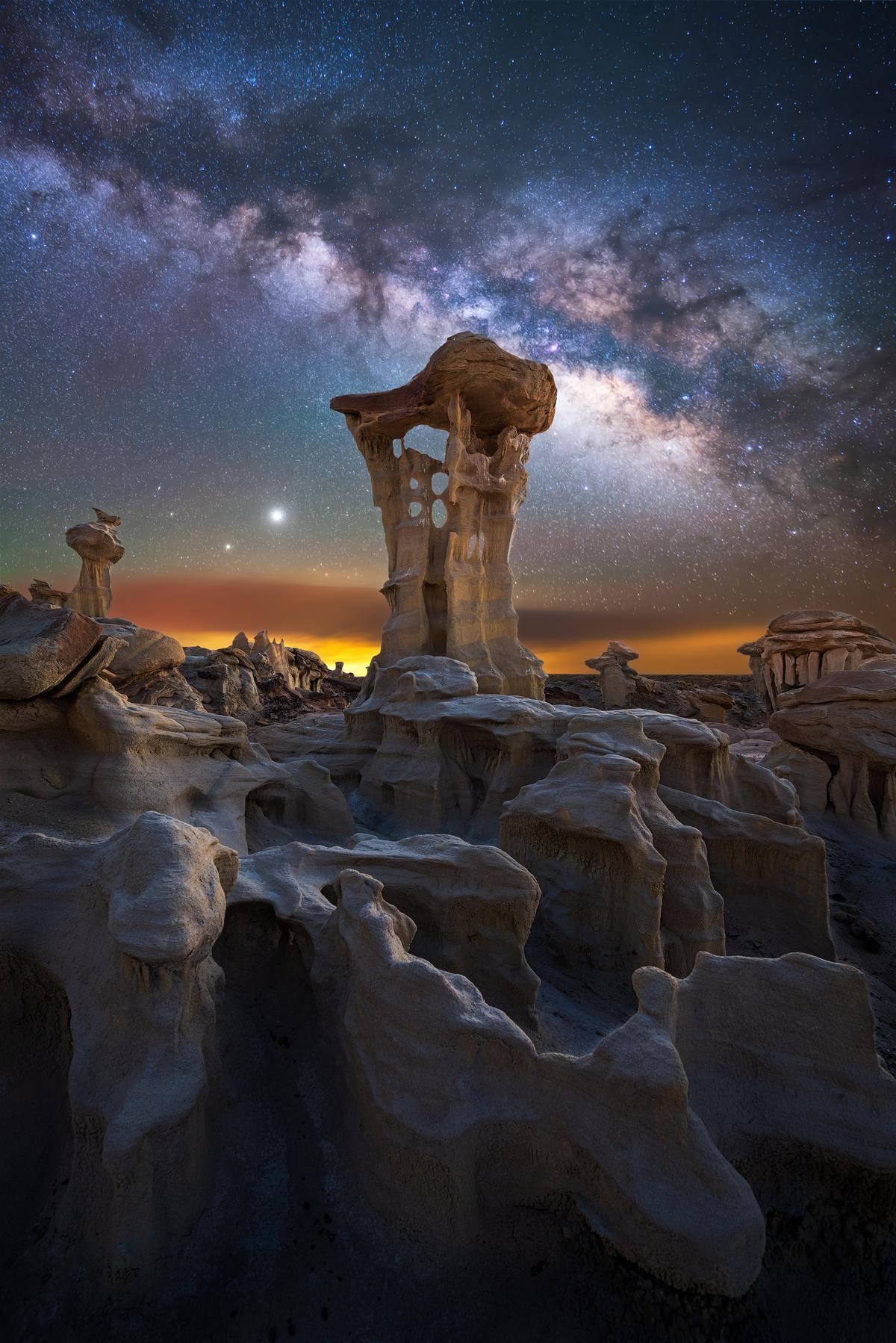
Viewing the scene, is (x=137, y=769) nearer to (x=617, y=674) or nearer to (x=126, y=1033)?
(x=126, y=1033)

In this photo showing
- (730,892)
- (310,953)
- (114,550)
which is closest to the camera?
(310,953)

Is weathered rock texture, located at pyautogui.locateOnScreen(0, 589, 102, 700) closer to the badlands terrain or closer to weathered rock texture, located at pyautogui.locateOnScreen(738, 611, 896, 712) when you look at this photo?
the badlands terrain

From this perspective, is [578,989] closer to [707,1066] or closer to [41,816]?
[707,1066]

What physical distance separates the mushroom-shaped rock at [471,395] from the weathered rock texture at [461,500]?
32 mm

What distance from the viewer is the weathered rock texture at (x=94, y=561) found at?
2205 centimetres

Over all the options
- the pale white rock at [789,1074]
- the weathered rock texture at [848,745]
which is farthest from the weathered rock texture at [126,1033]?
the weathered rock texture at [848,745]

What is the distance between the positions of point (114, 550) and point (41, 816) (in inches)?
762

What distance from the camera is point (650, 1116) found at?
353 cm

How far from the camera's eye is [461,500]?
17.6m

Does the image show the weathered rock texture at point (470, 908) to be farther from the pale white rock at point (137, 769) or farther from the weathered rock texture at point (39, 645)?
the weathered rock texture at point (39, 645)

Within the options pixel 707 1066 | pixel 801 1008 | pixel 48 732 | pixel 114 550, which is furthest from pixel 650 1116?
pixel 114 550

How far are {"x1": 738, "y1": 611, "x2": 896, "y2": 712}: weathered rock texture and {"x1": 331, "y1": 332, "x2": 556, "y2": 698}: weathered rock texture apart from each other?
10958mm

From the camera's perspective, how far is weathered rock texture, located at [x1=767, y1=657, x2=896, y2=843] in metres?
14.3

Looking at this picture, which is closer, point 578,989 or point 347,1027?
point 347,1027
